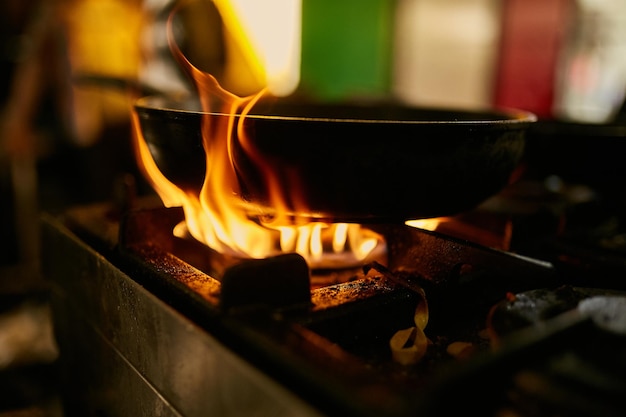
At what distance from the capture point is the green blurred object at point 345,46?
789cm

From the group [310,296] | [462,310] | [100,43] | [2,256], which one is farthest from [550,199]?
[2,256]

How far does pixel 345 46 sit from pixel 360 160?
7.54 meters

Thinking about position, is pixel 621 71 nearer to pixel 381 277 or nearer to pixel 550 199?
pixel 550 199

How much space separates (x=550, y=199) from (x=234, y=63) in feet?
19.7

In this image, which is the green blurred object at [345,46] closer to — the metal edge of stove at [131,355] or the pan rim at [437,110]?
the pan rim at [437,110]

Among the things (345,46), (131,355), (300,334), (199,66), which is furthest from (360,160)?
(345,46)

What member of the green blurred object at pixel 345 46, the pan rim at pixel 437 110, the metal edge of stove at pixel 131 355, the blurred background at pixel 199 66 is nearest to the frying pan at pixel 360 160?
the pan rim at pixel 437 110

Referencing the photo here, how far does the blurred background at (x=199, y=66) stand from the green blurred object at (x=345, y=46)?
0.06 ft

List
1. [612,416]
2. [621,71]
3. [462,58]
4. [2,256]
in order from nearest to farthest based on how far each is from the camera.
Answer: [612,416], [2,256], [621,71], [462,58]

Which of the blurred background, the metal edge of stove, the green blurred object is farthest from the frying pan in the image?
the green blurred object

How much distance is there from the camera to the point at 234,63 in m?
7.20

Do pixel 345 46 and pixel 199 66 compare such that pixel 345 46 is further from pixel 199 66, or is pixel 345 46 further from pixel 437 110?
pixel 437 110

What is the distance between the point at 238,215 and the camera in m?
1.34

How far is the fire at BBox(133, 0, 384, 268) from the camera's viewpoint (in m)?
1.09
